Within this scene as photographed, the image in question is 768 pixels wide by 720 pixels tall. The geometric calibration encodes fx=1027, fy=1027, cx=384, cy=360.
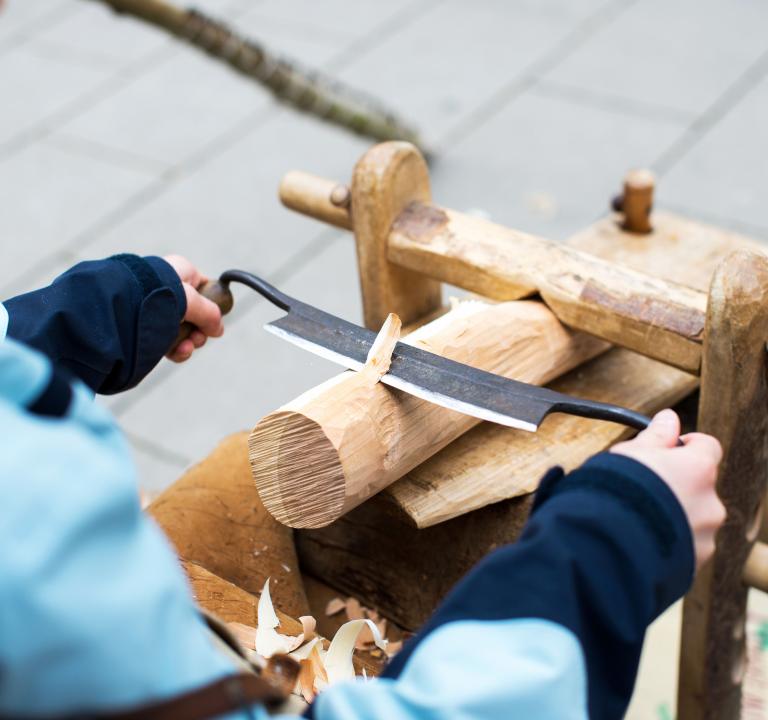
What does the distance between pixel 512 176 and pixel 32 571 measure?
311 cm

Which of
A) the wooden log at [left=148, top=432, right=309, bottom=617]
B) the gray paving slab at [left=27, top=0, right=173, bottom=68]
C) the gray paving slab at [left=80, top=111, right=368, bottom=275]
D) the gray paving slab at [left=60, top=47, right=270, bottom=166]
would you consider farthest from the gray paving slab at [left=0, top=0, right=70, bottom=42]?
the wooden log at [left=148, top=432, right=309, bottom=617]

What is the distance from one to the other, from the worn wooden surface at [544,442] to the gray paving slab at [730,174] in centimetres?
176

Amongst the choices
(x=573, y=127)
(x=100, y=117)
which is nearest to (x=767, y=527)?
(x=573, y=127)

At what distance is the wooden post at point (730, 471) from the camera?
118 cm

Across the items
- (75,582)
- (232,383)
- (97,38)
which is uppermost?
(75,582)

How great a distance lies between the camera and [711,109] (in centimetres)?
373

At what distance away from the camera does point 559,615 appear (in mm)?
837

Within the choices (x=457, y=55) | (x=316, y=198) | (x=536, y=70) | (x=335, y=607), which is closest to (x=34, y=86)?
(x=457, y=55)

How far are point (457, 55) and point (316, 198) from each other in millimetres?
2820

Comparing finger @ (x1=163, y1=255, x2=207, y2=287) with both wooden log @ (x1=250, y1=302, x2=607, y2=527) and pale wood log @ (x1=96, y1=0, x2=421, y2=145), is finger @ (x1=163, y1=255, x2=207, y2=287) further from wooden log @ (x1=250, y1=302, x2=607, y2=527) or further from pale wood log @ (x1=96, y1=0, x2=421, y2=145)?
pale wood log @ (x1=96, y1=0, x2=421, y2=145)

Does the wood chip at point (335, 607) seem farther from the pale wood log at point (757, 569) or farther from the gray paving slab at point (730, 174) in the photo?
the gray paving slab at point (730, 174)

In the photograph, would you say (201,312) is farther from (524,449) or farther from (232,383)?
(232,383)

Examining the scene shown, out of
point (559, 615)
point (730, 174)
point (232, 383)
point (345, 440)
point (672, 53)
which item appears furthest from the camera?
point (672, 53)

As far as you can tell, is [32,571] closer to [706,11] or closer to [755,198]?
[755,198]
